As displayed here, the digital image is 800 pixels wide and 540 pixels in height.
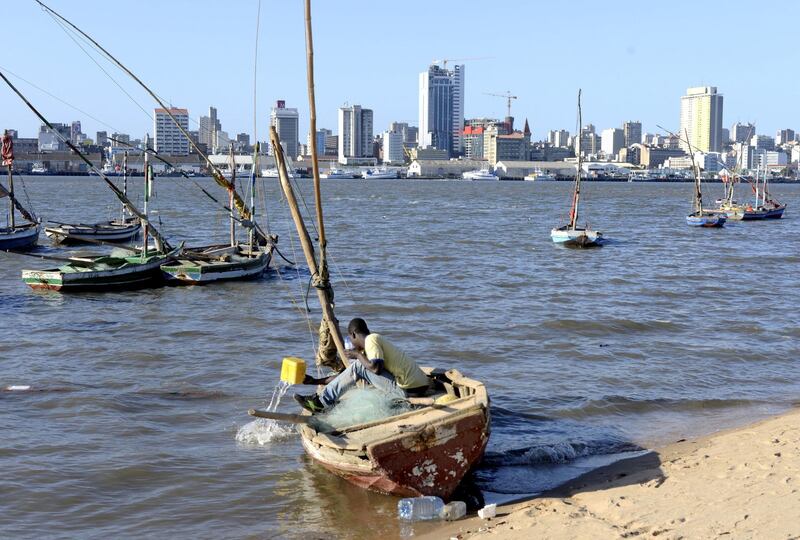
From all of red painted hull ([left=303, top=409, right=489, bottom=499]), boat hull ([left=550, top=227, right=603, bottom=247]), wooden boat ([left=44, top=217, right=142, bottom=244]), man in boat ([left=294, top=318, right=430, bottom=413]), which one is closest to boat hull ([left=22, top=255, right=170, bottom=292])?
wooden boat ([left=44, top=217, right=142, bottom=244])

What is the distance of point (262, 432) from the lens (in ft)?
47.0

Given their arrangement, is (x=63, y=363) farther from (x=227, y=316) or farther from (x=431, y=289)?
(x=431, y=289)

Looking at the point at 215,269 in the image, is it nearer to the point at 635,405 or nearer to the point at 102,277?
the point at 102,277

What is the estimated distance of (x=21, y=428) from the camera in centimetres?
1470

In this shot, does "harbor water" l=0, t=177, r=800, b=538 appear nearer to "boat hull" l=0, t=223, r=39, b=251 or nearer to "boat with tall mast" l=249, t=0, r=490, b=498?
"boat with tall mast" l=249, t=0, r=490, b=498

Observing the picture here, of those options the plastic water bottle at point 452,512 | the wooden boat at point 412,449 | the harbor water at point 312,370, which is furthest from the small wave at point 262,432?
the plastic water bottle at point 452,512

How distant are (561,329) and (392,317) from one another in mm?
4618

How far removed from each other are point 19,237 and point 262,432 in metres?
29.6

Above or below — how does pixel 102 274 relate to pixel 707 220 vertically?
above

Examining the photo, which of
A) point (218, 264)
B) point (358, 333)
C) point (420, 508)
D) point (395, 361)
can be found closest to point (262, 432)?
point (358, 333)

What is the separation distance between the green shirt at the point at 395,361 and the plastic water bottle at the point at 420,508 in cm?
195

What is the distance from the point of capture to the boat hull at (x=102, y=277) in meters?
28.7

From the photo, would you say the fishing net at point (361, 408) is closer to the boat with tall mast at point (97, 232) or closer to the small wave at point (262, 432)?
the small wave at point (262, 432)

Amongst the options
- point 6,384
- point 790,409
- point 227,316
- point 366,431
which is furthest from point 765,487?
point 227,316
